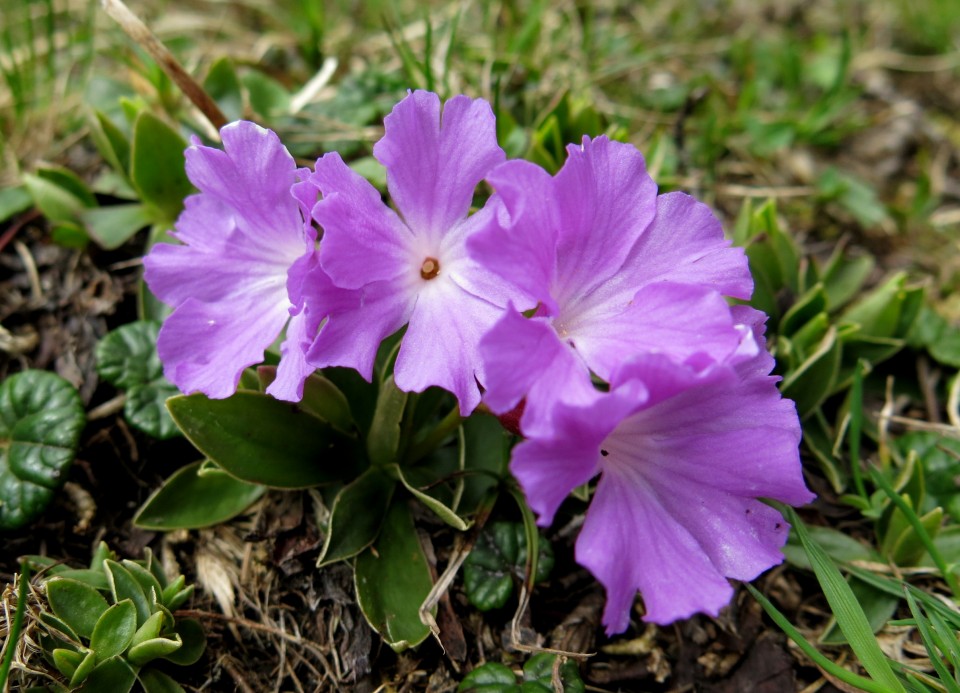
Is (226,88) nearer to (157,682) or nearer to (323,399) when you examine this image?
(323,399)

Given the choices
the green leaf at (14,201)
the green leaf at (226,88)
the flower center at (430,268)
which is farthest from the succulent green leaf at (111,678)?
the green leaf at (226,88)

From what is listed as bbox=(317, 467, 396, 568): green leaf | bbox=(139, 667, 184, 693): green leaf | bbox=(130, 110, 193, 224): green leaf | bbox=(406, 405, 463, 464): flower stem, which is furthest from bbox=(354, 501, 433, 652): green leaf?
bbox=(130, 110, 193, 224): green leaf

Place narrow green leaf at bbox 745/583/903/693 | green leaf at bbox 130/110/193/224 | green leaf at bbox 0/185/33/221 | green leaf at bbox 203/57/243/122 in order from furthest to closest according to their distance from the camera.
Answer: green leaf at bbox 203/57/243/122 → green leaf at bbox 0/185/33/221 → green leaf at bbox 130/110/193/224 → narrow green leaf at bbox 745/583/903/693

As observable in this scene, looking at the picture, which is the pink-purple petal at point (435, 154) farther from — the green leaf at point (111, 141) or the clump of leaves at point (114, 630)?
the green leaf at point (111, 141)

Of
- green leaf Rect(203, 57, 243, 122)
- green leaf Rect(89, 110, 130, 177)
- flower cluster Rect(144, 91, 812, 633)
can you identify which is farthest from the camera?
green leaf Rect(203, 57, 243, 122)

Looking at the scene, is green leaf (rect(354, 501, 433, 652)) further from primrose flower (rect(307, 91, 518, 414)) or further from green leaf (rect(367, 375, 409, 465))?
primrose flower (rect(307, 91, 518, 414))

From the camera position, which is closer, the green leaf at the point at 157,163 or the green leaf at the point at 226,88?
the green leaf at the point at 157,163
